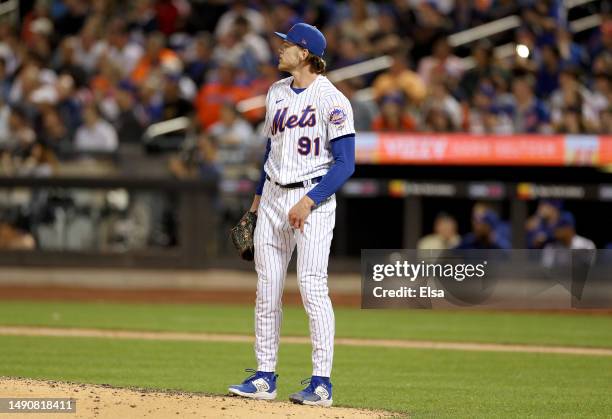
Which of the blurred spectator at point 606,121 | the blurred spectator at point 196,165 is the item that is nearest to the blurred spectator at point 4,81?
the blurred spectator at point 196,165

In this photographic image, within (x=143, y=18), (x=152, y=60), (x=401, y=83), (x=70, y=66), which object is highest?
(x=143, y=18)

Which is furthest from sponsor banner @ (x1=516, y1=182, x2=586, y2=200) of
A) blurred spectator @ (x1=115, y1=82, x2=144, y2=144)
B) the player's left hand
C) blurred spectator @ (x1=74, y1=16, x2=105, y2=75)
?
the player's left hand

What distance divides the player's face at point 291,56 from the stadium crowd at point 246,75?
8.69 meters

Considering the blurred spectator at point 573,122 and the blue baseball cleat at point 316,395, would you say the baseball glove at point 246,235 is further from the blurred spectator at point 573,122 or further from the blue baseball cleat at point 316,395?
the blurred spectator at point 573,122

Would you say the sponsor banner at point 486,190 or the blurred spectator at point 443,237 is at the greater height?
the sponsor banner at point 486,190

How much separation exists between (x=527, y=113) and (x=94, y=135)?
5736 mm

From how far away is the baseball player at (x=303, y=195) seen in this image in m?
6.61

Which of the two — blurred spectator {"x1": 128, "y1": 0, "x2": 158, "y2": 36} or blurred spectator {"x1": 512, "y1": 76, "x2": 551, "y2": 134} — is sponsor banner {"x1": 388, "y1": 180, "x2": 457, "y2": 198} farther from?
blurred spectator {"x1": 128, "y1": 0, "x2": 158, "y2": 36}

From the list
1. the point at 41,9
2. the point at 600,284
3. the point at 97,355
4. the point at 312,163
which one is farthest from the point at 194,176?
the point at 312,163

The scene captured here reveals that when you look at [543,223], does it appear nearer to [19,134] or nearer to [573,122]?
[573,122]

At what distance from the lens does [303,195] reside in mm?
6652

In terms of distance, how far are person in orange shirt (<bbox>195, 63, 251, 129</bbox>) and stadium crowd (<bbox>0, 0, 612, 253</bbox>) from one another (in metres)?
0.02

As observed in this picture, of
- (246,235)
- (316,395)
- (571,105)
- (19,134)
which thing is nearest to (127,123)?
(19,134)

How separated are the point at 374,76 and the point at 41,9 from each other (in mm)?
5580
